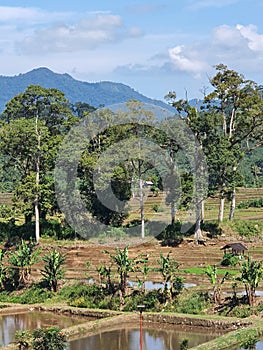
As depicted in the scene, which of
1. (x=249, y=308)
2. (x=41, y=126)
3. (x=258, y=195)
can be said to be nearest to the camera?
(x=249, y=308)

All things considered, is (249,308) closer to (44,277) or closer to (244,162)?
(44,277)

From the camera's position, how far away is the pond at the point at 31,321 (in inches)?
867

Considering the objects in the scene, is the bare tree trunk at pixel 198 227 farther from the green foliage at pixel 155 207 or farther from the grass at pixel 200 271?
the green foliage at pixel 155 207

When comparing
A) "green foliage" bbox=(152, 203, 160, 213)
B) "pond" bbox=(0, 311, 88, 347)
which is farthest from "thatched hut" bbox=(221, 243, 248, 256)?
"green foliage" bbox=(152, 203, 160, 213)

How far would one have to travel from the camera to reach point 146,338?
66.0 feet

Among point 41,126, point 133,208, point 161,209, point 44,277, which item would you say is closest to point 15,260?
point 44,277

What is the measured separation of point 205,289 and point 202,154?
40.1 feet

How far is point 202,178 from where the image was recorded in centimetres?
3534

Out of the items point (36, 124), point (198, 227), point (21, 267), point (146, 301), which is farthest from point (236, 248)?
point (36, 124)

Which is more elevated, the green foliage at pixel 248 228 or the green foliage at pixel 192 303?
the green foliage at pixel 248 228

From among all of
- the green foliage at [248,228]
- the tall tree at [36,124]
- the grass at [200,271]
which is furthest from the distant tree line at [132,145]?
the grass at [200,271]

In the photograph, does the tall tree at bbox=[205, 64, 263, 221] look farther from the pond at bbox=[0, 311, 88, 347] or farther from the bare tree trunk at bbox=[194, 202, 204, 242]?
the pond at bbox=[0, 311, 88, 347]

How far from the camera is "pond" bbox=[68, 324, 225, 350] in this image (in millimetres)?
19125

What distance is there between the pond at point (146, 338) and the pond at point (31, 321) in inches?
85.5
